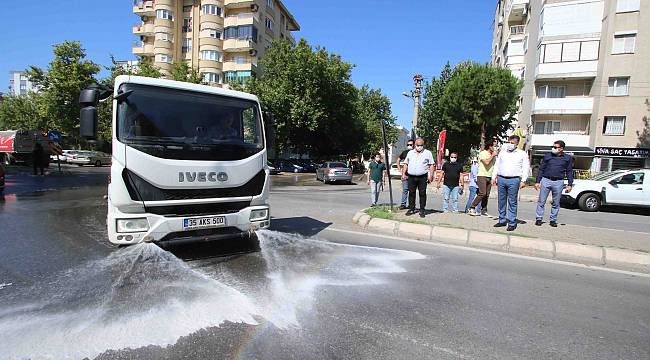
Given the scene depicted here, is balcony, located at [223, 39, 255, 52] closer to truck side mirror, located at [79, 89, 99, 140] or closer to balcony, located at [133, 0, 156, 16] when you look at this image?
balcony, located at [133, 0, 156, 16]

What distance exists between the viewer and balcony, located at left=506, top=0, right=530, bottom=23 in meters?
37.8

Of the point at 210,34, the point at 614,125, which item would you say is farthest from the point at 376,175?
the point at 210,34

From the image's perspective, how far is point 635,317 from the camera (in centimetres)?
396

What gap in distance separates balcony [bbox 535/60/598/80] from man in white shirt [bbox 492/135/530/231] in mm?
28140

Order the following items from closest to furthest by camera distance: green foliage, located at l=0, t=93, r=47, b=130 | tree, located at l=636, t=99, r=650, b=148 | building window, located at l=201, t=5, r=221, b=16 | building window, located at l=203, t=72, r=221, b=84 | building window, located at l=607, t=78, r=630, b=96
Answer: tree, located at l=636, t=99, r=650, b=148 → building window, located at l=607, t=78, r=630, b=96 → building window, located at l=203, t=72, r=221, b=84 → green foliage, located at l=0, t=93, r=47, b=130 → building window, located at l=201, t=5, r=221, b=16

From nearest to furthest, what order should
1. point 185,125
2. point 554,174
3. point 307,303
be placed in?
point 307,303 → point 185,125 → point 554,174

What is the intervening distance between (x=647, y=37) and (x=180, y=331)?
36530 millimetres

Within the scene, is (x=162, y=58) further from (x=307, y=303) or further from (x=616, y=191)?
(x=307, y=303)

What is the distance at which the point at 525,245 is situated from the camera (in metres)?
6.56

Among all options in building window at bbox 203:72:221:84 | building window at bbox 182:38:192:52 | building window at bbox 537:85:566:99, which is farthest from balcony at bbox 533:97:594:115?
building window at bbox 182:38:192:52

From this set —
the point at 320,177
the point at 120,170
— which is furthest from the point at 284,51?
the point at 120,170

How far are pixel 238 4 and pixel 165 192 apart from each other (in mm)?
54056

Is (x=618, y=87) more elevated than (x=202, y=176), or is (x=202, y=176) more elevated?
(x=618, y=87)

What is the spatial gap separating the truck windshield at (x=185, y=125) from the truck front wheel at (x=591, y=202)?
1225 cm
